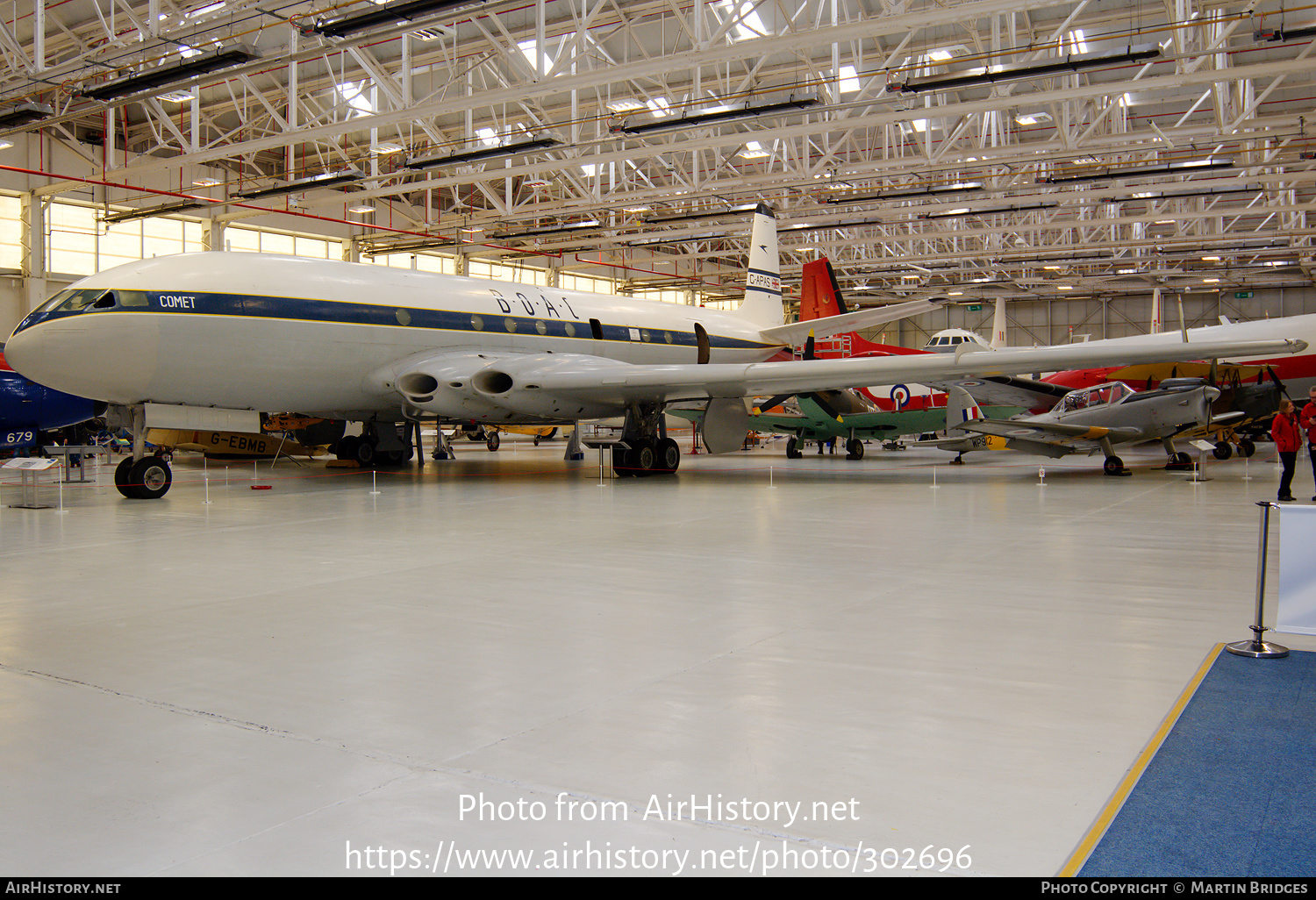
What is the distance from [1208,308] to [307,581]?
5411 centimetres

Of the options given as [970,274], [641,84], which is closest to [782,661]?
[641,84]

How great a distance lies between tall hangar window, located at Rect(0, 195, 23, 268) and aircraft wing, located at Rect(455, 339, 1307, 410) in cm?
1957

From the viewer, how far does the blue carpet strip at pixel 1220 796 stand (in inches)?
88.0

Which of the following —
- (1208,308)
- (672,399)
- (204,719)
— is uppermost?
(1208,308)

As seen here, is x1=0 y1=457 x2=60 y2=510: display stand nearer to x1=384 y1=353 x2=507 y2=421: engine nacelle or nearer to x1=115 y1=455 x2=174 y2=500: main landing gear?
x1=115 y1=455 x2=174 y2=500: main landing gear

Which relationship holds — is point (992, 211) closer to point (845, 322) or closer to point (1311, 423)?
point (845, 322)

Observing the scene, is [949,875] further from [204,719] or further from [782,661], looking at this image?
[204,719]

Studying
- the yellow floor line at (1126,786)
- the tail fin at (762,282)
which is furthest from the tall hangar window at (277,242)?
the yellow floor line at (1126,786)

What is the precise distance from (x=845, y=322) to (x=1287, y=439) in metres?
8.07

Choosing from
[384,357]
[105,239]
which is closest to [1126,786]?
[384,357]

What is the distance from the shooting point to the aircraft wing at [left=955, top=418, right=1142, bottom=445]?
14.8 m

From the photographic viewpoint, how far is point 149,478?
11414 mm

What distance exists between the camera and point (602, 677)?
382 cm

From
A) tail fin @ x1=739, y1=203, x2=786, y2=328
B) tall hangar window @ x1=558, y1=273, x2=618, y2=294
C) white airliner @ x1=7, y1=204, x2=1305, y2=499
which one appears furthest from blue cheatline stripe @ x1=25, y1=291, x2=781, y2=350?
tall hangar window @ x1=558, y1=273, x2=618, y2=294
